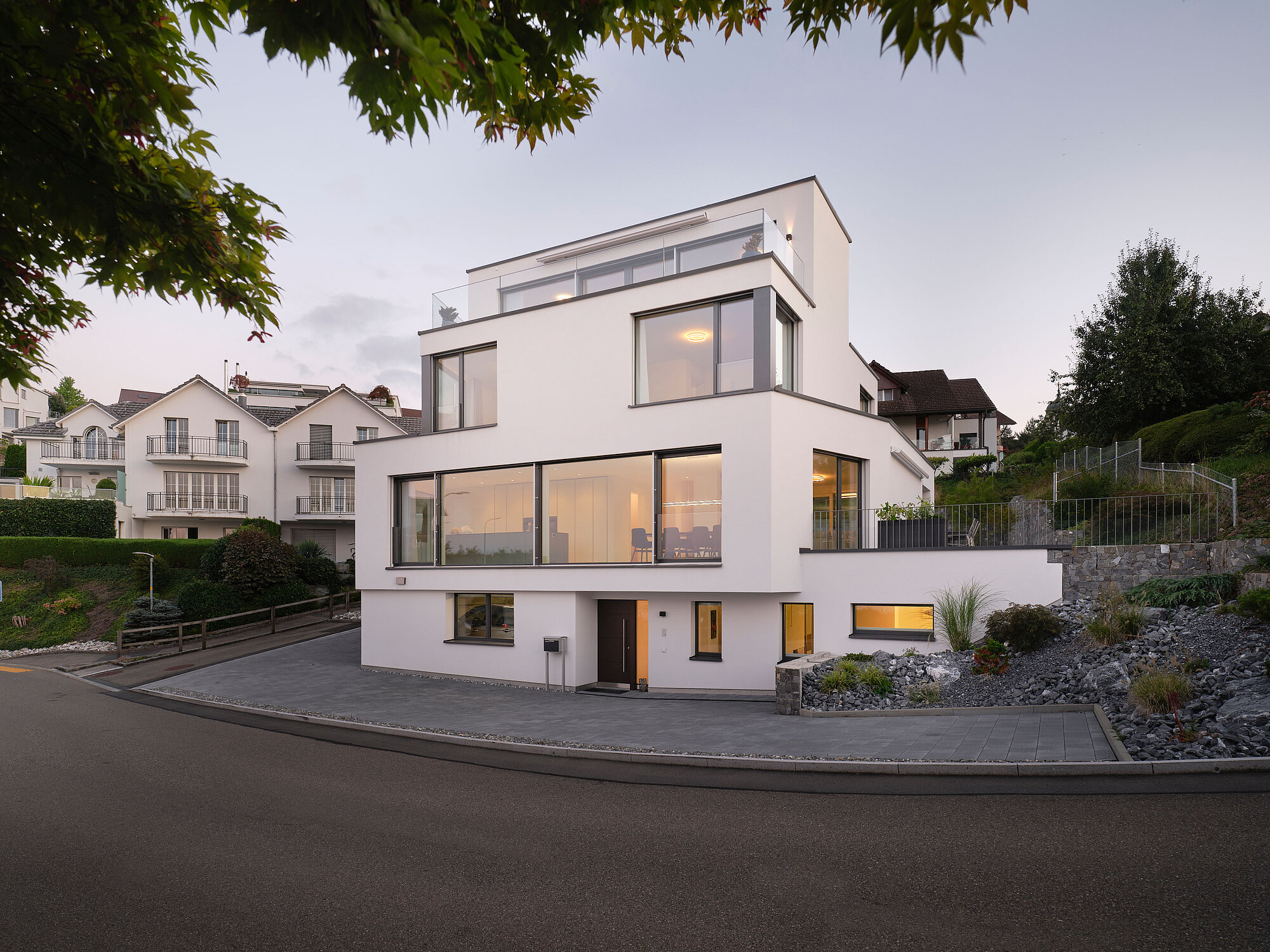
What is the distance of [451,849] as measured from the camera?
221 inches

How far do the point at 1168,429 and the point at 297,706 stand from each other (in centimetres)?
2379

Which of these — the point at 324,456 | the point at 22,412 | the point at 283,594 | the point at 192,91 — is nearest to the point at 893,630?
the point at 192,91

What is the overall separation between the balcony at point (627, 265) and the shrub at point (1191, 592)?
8.79 metres

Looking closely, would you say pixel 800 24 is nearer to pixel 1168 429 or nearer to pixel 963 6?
pixel 963 6

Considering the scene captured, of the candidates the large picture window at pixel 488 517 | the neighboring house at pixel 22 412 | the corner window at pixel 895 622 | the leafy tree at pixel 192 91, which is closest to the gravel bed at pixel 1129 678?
the corner window at pixel 895 622

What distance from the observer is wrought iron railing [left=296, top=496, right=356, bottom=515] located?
38.9 metres

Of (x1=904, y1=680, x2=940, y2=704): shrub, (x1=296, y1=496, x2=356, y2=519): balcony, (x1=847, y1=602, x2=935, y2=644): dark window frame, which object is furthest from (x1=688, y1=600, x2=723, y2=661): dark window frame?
(x1=296, y1=496, x2=356, y2=519): balcony

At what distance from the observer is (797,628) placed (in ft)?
47.0

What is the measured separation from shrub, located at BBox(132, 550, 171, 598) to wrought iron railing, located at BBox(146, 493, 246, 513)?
7574mm

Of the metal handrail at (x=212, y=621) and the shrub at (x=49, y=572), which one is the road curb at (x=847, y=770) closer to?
the metal handrail at (x=212, y=621)

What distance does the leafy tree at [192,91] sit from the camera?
2.89m

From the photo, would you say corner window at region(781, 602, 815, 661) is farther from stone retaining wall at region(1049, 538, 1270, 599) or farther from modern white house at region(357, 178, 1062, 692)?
stone retaining wall at region(1049, 538, 1270, 599)

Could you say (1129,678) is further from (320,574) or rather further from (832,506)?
(320,574)

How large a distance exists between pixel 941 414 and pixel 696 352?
131 ft
